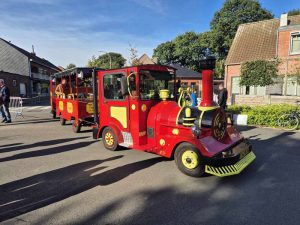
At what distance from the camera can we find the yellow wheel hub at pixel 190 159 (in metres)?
4.14

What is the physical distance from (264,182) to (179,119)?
1.97 meters

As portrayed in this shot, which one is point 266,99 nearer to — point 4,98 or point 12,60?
point 4,98

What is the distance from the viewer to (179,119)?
175 inches

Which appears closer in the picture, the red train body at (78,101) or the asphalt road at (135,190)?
the asphalt road at (135,190)

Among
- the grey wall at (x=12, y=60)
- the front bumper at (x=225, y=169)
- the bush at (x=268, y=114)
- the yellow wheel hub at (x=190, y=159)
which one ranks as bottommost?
the front bumper at (x=225, y=169)

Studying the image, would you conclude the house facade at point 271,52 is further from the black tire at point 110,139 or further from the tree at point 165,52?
the tree at point 165,52

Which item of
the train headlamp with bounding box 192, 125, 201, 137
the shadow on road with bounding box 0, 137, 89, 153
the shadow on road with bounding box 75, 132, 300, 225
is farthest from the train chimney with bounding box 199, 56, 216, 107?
the shadow on road with bounding box 0, 137, 89, 153

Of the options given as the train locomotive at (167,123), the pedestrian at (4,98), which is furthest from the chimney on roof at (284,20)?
the pedestrian at (4,98)

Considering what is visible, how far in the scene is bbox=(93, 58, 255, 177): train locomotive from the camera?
13.5ft

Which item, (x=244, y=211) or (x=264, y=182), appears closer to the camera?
(x=244, y=211)

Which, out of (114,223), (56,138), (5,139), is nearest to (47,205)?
(114,223)

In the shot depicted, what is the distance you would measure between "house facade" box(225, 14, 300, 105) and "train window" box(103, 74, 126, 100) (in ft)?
30.9

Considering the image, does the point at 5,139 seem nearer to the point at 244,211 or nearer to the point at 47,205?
the point at 47,205

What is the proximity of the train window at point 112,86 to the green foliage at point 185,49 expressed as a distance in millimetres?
34197
